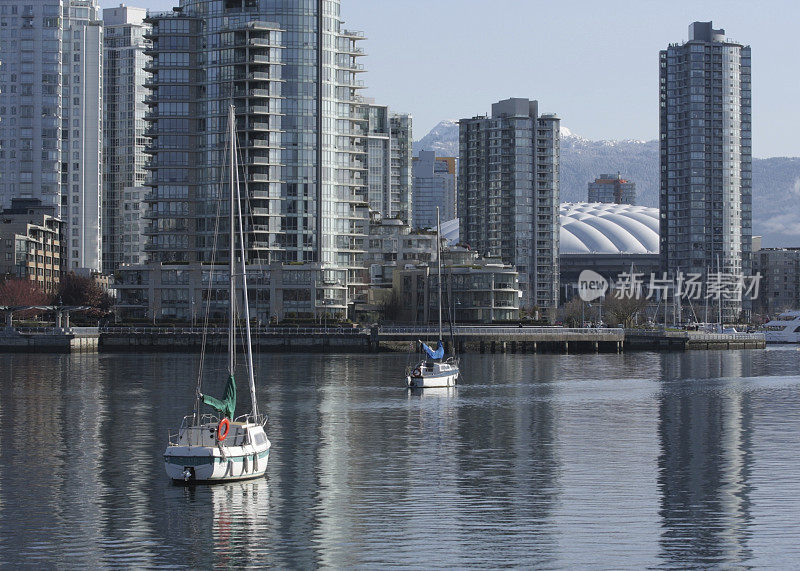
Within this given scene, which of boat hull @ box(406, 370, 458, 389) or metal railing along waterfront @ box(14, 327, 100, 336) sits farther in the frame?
metal railing along waterfront @ box(14, 327, 100, 336)

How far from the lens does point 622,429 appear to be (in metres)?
80.1

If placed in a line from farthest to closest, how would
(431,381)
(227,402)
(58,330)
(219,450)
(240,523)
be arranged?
(58,330), (431,381), (227,402), (219,450), (240,523)

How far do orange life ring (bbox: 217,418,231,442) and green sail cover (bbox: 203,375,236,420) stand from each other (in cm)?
143

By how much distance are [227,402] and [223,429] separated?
7.07 feet

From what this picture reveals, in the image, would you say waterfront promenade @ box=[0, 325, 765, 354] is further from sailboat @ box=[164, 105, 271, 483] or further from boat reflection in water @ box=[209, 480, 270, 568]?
boat reflection in water @ box=[209, 480, 270, 568]

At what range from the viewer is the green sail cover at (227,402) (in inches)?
2235

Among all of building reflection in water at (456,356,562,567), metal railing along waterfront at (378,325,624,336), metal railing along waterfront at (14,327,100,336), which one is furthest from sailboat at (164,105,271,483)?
metal railing along waterfront at (378,325,624,336)

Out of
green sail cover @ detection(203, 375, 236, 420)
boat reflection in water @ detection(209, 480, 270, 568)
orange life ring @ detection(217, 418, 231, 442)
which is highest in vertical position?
green sail cover @ detection(203, 375, 236, 420)

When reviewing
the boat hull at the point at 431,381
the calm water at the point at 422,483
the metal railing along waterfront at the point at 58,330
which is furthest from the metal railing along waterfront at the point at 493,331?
the calm water at the point at 422,483

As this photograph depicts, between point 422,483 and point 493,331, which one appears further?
point 493,331

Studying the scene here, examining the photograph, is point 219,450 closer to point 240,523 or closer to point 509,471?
point 240,523

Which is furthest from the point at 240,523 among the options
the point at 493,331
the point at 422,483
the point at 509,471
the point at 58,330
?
the point at 493,331

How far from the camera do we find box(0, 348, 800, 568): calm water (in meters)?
44.9

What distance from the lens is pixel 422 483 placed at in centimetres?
5803
